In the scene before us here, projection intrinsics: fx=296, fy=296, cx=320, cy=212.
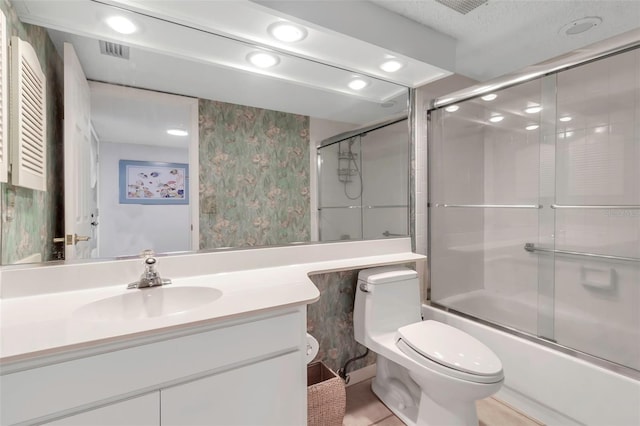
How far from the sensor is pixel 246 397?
91 centimetres

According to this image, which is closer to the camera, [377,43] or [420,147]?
[377,43]

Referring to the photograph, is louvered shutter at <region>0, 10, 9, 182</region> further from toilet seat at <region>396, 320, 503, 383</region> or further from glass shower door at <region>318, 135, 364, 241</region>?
toilet seat at <region>396, 320, 503, 383</region>

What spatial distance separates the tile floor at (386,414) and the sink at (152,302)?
43.5 inches

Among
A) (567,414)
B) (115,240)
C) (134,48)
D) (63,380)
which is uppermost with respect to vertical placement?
(134,48)

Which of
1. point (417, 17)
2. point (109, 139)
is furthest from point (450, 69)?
point (109, 139)

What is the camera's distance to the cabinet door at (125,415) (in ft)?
2.35

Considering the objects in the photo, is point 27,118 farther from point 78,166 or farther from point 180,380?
point 180,380

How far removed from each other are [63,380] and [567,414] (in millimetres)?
2094

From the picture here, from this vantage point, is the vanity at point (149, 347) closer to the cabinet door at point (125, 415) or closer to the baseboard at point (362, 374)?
the cabinet door at point (125, 415)

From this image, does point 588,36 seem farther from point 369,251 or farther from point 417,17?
point 369,251

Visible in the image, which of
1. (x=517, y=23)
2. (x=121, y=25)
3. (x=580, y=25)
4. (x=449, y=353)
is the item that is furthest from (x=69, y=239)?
(x=580, y=25)

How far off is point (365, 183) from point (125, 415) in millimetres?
1648

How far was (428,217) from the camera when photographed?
2.23m

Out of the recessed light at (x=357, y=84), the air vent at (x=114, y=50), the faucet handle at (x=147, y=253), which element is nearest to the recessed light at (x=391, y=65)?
the recessed light at (x=357, y=84)
